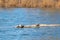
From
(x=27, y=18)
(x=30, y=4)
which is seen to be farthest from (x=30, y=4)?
(x=27, y=18)

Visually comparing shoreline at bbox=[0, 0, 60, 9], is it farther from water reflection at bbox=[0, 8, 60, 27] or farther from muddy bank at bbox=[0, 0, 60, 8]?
water reflection at bbox=[0, 8, 60, 27]

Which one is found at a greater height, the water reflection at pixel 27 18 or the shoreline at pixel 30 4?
the water reflection at pixel 27 18

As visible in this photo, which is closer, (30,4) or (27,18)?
(27,18)

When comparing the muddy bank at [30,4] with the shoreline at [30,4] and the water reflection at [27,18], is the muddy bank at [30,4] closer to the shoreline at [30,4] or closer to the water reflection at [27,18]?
the shoreline at [30,4]

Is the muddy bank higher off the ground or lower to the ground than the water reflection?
lower

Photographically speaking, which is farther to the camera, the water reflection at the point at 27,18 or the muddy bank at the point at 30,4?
the muddy bank at the point at 30,4

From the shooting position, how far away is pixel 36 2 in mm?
95250

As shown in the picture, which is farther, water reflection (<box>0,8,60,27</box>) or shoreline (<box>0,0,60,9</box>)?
shoreline (<box>0,0,60,9</box>)

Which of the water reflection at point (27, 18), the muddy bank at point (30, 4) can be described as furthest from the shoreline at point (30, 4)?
the water reflection at point (27, 18)

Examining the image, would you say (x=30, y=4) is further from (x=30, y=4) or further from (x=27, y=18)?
(x=27, y=18)

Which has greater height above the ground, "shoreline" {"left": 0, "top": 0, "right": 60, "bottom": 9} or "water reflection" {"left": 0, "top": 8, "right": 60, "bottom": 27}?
"water reflection" {"left": 0, "top": 8, "right": 60, "bottom": 27}

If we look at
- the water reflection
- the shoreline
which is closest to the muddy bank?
the shoreline

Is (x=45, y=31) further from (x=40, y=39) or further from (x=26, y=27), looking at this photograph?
(x=40, y=39)

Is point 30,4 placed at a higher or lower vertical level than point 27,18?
lower
